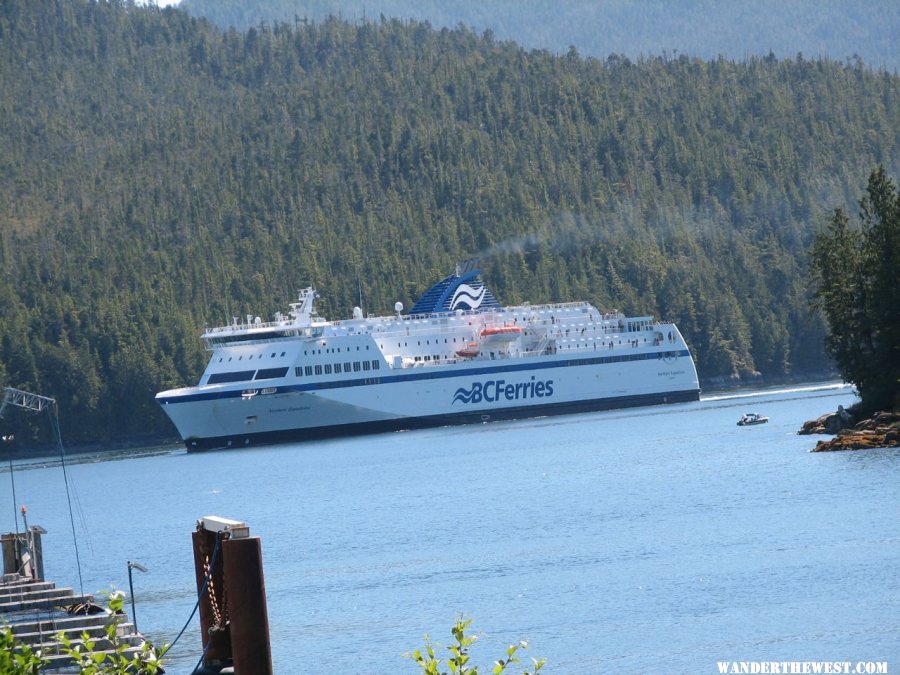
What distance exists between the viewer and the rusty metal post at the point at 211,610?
12609 mm

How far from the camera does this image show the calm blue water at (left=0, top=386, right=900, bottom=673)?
60.7 feet

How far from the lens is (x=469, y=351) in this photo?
66.7 m

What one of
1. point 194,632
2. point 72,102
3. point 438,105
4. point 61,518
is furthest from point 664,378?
point 72,102

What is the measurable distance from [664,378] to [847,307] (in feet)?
96.0

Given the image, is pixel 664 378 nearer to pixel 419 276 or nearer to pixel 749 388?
pixel 749 388

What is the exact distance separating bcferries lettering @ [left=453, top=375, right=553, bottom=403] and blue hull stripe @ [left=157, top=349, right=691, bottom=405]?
529 mm

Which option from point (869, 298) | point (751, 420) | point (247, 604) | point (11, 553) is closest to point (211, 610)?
point (247, 604)

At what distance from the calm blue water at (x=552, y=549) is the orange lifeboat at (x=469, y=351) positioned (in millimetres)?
16855

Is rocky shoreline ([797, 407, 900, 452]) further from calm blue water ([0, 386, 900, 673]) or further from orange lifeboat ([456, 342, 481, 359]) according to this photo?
orange lifeboat ([456, 342, 481, 359])

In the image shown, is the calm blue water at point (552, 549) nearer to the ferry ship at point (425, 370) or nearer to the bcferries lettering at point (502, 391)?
the ferry ship at point (425, 370)

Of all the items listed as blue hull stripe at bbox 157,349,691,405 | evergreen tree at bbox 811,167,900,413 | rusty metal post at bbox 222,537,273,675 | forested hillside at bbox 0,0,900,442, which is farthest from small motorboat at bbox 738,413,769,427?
rusty metal post at bbox 222,537,273,675

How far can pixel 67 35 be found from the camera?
16538cm

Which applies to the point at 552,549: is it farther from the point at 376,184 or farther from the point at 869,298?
the point at 376,184

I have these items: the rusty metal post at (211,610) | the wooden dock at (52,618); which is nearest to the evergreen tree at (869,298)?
the wooden dock at (52,618)
